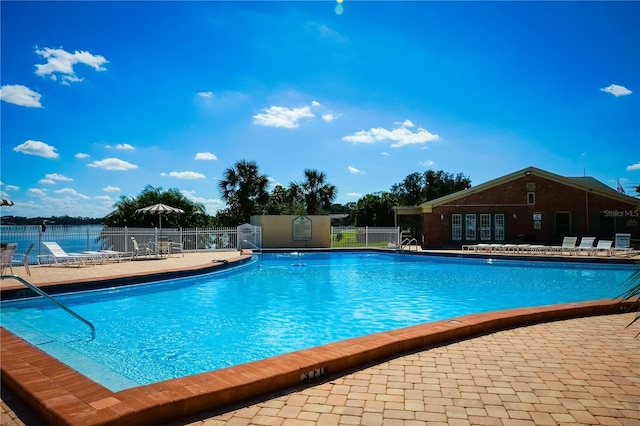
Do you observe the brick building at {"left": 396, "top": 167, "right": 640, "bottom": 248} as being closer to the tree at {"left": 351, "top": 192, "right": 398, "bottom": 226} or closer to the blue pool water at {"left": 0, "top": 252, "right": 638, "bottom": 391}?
the blue pool water at {"left": 0, "top": 252, "right": 638, "bottom": 391}

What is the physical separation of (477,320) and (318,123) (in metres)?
16.7

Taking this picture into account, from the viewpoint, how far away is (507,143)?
21766mm

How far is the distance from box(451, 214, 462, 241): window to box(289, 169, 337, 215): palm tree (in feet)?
40.7

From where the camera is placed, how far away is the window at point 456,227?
23906 millimetres

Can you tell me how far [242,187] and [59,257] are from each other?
17919 mm

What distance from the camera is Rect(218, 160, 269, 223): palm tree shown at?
29.9 m

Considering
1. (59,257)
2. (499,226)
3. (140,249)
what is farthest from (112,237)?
(499,226)

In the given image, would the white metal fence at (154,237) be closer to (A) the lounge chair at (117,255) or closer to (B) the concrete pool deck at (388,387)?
(A) the lounge chair at (117,255)

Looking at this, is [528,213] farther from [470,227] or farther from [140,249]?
[140,249]

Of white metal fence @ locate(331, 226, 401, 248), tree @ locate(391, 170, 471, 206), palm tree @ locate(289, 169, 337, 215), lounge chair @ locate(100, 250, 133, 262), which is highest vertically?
tree @ locate(391, 170, 471, 206)

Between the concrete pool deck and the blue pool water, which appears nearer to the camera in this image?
the concrete pool deck

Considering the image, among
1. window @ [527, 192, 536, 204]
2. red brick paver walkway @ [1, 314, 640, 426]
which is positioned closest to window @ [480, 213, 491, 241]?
window @ [527, 192, 536, 204]

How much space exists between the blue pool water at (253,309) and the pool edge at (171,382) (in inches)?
53.2

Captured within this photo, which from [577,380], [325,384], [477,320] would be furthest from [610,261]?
[325,384]
